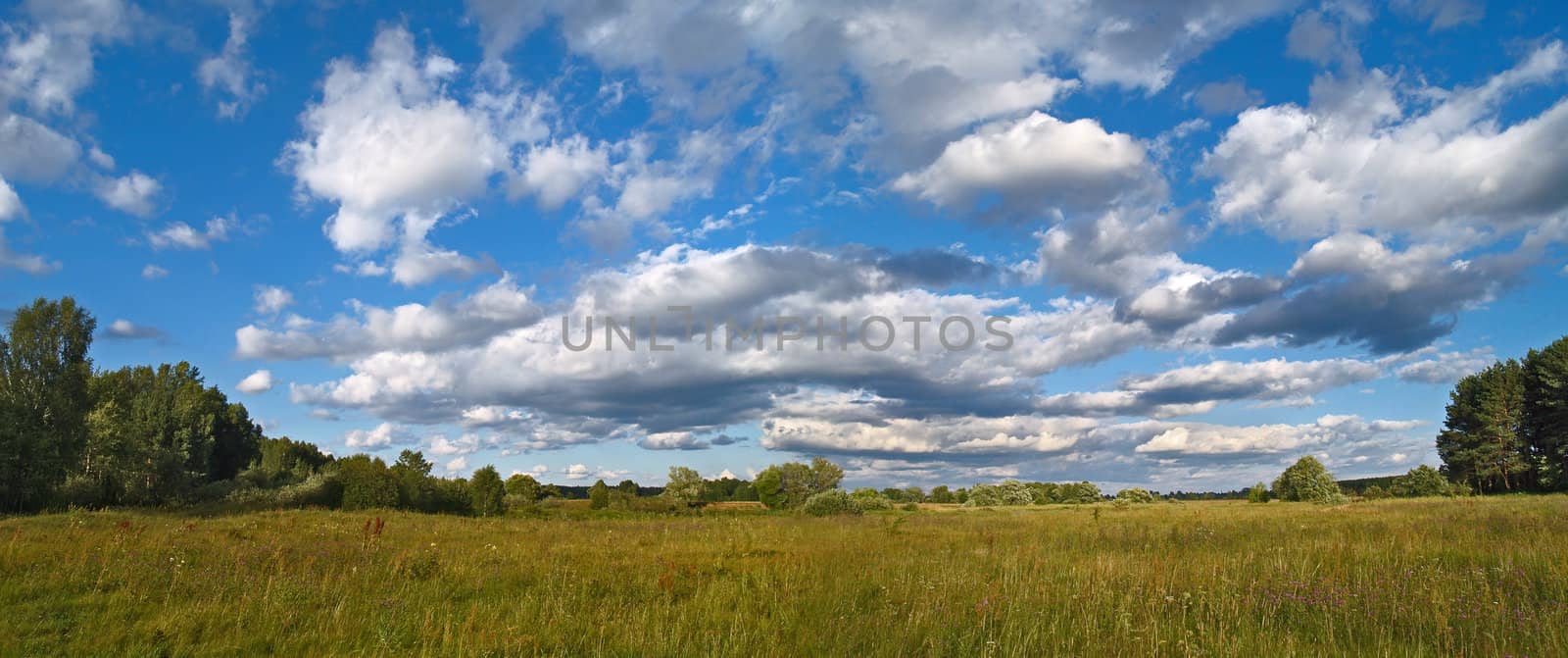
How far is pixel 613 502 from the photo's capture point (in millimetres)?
60094

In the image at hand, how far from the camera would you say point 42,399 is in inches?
1357

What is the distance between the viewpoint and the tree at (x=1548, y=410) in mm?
49188

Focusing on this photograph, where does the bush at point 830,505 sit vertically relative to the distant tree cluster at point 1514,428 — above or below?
below

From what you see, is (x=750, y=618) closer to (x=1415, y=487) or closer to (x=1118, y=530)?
(x=1118, y=530)

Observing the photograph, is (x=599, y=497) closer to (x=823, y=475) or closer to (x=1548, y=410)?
(x=823, y=475)

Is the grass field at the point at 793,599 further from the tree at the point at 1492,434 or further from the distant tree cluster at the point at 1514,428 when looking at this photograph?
the tree at the point at 1492,434

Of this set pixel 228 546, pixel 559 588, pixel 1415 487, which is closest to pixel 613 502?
pixel 228 546

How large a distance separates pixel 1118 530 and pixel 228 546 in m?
19.6

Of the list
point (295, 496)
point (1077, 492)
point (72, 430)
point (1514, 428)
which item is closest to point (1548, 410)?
point (1514, 428)

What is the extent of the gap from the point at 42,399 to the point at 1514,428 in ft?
318

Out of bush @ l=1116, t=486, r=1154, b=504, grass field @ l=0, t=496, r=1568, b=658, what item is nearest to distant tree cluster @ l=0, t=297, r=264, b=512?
grass field @ l=0, t=496, r=1568, b=658

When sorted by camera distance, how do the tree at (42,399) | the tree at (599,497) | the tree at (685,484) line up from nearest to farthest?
the tree at (42,399)
the tree at (599,497)
the tree at (685,484)

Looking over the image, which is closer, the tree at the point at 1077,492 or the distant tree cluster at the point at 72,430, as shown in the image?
the distant tree cluster at the point at 72,430

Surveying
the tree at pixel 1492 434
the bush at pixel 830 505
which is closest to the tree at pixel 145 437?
the bush at pixel 830 505
